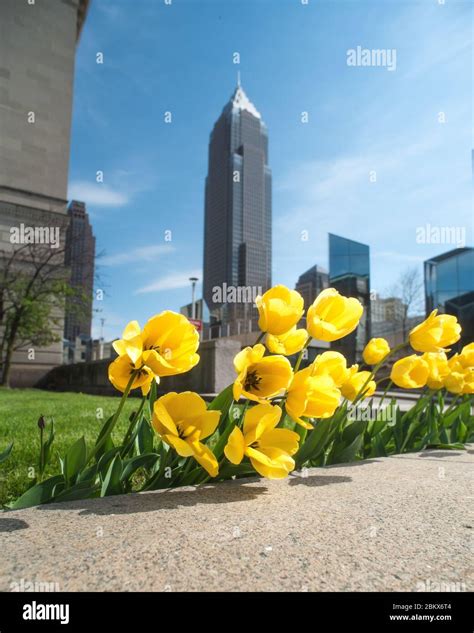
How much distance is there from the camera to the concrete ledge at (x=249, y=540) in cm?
102

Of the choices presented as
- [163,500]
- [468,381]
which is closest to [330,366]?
[163,500]

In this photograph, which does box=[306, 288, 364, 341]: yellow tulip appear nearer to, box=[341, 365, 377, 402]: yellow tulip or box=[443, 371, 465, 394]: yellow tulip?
box=[341, 365, 377, 402]: yellow tulip

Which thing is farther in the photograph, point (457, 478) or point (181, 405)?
point (457, 478)

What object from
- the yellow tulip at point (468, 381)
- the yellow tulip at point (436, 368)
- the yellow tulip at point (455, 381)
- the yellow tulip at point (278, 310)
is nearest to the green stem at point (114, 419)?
the yellow tulip at point (278, 310)

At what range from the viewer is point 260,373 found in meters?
1.70

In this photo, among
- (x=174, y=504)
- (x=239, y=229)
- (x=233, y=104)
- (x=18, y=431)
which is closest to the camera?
(x=174, y=504)

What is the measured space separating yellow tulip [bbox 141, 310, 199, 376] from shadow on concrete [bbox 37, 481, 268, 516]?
1.55 ft

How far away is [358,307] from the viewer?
1.90 m

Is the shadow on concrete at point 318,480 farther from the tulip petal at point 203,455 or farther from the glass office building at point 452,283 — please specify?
the glass office building at point 452,283

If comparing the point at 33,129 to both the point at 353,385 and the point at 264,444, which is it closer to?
the point at 353,385

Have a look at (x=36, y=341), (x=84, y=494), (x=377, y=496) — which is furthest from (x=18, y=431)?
(x=36, y=341)

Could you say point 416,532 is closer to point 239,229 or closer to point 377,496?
point 377,496

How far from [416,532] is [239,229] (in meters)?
68.8
